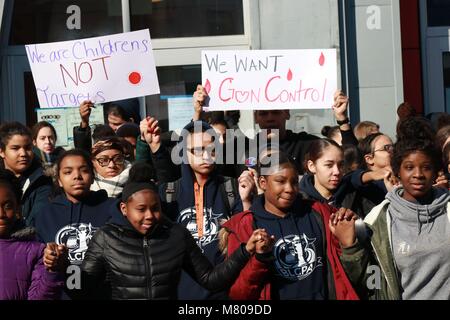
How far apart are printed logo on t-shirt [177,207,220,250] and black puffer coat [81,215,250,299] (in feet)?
1.57

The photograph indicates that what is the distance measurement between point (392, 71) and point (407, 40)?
1.55 ft

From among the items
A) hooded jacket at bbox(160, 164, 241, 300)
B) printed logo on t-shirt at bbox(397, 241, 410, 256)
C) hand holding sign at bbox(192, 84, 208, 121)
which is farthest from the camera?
hand holding sign at bbox(192, 84, 208, 121)

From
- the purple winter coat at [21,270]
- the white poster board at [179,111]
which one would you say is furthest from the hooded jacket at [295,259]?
the white poster board at [179,111]

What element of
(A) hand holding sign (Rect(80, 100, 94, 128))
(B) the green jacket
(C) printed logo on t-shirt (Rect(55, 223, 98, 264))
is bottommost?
(B) the green jacket

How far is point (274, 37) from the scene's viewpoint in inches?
458

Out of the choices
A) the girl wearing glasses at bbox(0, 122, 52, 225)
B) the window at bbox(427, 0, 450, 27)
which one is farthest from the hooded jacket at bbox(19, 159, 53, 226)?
the window at bbox(427, 0, 450, 27)

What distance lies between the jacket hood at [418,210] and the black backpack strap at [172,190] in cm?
132

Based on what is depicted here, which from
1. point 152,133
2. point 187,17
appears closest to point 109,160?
point 152,133

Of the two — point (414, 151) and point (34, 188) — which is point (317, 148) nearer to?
point (414, 151)

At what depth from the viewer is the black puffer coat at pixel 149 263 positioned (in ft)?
20.3

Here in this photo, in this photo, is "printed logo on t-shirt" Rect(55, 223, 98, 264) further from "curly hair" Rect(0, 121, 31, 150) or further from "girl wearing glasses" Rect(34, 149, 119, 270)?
"curly hair" Rect(0, 121, 31, 150)

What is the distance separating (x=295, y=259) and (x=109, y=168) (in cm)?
165

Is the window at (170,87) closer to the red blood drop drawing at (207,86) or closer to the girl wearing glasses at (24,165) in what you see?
the red blood drop drawing at (207,86)

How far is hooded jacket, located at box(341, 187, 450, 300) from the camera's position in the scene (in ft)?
20.5
